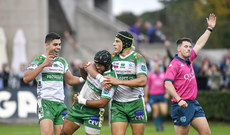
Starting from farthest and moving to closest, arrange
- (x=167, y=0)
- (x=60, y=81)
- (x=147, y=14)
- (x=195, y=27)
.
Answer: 1. (x=147, y=14)
2. (x=167, y=0)
3. (x=195, y=27)
4. (x=60, y=81)

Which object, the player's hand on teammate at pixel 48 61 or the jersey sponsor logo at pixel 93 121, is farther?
the player's hand on teammate at pixel 48 61

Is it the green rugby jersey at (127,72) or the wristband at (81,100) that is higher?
the green rugby jersey at (127,72)

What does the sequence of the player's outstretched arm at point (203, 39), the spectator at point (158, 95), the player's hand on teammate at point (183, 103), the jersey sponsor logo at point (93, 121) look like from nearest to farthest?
the jersey sponsor logo at point (93, 121) < the player's hand on teammate at point (183, 103) < the player's outstretched arm at point (203, 39) < the spectator at point (158, 95)

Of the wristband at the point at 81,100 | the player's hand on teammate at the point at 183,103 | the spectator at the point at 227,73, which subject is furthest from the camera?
the spectator at the point at 227,73

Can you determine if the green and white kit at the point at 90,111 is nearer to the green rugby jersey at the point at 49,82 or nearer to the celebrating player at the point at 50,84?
the celebrating player at the point at 50,84

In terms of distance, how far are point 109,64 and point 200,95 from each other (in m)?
12.3

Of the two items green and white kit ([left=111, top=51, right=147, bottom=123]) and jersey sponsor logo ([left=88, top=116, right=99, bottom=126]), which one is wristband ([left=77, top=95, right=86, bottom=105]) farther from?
green and white kit ([left=111, top=51, right=147, bottom=123])

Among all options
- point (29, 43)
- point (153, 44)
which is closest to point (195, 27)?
point (153, 44)

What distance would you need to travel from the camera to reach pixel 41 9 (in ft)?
91.3

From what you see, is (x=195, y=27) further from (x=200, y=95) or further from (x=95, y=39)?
(x=200, y=95)

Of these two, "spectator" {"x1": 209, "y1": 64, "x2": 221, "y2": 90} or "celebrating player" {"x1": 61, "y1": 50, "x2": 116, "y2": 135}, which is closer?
"celebrating player" {"x1": 61, "y1": 50, "x2": 116, "y2": 135}

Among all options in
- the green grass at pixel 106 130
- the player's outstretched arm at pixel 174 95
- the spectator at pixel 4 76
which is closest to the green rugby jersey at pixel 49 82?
the player's outstretched arm at pixel 174 95

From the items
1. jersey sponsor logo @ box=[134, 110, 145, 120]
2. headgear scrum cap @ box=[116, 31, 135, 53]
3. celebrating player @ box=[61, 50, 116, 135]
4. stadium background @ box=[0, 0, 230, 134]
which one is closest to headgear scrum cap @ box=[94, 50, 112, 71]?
celebrating player @ box=[61, 50, 116, 135]

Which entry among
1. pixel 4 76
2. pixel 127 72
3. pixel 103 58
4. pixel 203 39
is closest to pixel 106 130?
pixel 4 76
